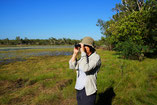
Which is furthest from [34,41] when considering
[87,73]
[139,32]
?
[87,73]

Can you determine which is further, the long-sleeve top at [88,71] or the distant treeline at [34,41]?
the distant treeline at [34,41]

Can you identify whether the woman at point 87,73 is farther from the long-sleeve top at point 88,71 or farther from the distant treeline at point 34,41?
the distant treeline at point 34,41

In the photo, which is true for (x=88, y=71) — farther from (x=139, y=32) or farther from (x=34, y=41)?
(x=34, y=41)

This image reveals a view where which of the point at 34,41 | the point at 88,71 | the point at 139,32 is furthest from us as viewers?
the point at 34,41

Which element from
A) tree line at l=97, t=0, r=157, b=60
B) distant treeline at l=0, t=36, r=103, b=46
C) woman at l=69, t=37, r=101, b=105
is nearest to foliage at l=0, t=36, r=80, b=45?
distant treeline at l=0, t=36, r=103, b=46

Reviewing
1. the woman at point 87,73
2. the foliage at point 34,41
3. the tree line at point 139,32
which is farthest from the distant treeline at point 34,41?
the woman at point 87,73

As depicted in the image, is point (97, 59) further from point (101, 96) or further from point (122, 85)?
point (122, 85)

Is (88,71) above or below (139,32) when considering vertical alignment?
below

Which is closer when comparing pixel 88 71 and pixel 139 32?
pixel 88 71

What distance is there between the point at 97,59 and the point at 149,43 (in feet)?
46.8

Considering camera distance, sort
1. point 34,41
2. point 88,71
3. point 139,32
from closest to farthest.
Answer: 1. point 88,71
2. point 139,32
3. point 34,41

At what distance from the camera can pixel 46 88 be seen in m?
4.54

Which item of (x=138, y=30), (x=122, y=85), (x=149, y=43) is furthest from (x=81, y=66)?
(x=149, y=43)

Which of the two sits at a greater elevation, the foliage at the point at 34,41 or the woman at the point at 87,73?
the foliage at the point at 34,41
